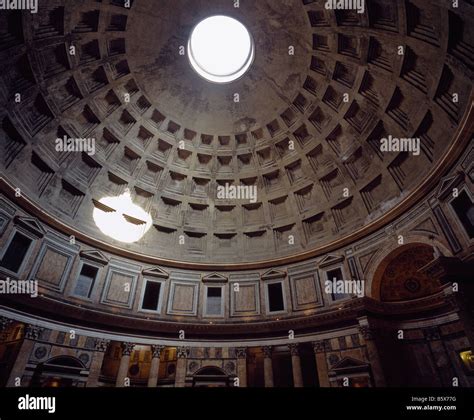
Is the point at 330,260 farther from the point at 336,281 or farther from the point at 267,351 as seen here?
the point at 267,351

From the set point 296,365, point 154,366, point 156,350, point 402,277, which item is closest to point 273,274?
point 296,365

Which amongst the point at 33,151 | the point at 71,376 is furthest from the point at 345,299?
the point at 33,151

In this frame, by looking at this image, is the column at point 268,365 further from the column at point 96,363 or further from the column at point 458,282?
the column at point 458,282

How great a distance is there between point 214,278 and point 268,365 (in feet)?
20.6

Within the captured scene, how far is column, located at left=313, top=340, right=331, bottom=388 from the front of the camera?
1436cm

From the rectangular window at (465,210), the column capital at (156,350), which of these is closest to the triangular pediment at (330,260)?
the rectangular window at (465,210)

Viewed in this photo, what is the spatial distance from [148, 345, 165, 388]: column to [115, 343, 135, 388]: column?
50.7 inches

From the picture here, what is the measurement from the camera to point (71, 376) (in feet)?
43.9

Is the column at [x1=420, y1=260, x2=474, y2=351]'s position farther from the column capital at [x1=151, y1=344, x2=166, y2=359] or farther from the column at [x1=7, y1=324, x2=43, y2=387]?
the column at [x1=7, y1=324, x2=43, y2=387]

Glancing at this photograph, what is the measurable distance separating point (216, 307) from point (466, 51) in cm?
1793

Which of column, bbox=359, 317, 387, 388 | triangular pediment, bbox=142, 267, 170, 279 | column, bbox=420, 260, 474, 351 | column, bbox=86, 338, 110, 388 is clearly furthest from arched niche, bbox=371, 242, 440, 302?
column, bbox=86, 338, 110, 388

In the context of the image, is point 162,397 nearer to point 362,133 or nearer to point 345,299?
point 345,299

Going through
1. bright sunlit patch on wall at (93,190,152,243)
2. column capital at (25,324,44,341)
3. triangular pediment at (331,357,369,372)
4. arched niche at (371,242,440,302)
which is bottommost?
triangular pediment at (331,357,369,372)

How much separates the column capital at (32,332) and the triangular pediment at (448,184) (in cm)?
1944
